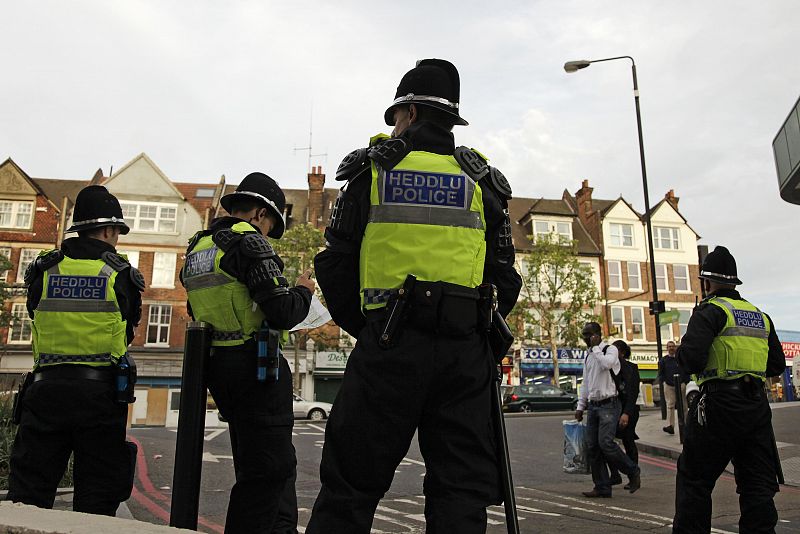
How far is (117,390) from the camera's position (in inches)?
151

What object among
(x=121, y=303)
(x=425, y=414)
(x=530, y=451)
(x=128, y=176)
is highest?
(x=128, y=176)

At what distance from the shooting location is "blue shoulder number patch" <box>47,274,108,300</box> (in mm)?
3922

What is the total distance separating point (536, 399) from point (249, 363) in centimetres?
2864

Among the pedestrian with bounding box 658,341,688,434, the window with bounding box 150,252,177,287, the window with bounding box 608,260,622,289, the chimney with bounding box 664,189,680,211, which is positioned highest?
the chimney with bounding box 664,189,680,211

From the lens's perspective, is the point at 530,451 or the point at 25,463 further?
the point at 530,451

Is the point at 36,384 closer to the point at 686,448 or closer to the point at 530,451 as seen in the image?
the point at 686,448

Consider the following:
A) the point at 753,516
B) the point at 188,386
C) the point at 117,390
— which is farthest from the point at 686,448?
the point at 117,390

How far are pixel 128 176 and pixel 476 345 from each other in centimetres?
3829

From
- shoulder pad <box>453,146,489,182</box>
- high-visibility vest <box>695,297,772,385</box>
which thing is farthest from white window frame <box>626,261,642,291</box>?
shoulder pad <box>453,146,489,182</box>

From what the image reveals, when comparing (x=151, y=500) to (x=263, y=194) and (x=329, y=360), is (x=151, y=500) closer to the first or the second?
(x=263, y=194)

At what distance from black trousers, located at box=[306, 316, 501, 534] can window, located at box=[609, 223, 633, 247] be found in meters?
42.7

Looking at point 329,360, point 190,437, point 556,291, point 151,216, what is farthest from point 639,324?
point 190,437

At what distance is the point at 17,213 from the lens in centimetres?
3603

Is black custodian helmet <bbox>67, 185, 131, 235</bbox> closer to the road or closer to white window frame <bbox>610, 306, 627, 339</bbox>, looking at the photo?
the road
